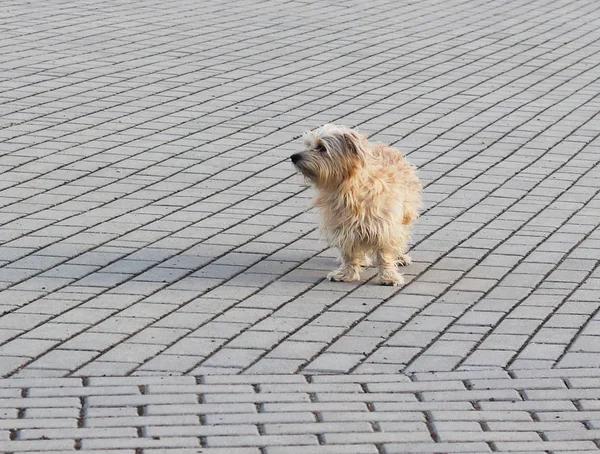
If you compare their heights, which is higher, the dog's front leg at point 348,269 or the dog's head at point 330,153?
the dog's head at point 330,153

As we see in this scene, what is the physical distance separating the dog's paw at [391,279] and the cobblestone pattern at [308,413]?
4.31ft

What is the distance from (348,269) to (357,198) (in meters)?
0.43

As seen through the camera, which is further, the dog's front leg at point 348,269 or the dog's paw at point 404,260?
the dog's paw at point 404,260

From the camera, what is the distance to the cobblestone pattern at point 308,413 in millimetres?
4711

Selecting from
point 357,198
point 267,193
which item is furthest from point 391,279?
point 267,193

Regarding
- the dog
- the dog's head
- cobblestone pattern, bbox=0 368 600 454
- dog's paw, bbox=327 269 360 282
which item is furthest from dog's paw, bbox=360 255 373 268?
cobblestone pattern, bbox=0 368 600 454

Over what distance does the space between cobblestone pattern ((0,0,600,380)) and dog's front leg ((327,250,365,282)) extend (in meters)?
0.10

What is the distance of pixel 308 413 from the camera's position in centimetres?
502

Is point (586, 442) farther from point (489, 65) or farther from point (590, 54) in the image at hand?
point (590, 54)

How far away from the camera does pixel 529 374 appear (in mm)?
5531

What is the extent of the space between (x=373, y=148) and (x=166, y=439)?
2.69 metres

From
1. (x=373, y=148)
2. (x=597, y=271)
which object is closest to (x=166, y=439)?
(x=373, y=148)

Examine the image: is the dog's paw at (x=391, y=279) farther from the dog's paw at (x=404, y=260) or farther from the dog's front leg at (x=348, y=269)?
the dog's paw at (x=404, y=260)

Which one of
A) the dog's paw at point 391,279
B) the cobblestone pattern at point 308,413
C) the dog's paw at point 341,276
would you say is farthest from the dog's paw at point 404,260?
the cobblestone pattern at point 308,413
